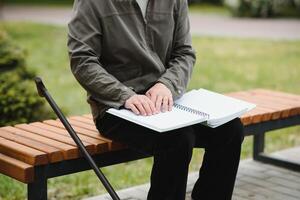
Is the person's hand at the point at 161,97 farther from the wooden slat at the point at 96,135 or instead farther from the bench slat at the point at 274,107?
the bench slat at the point at 274,107

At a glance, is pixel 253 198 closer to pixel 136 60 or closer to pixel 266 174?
pixel 266 174

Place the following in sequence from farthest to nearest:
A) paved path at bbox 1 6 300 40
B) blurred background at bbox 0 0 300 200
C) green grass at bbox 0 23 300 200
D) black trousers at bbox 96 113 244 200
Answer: paved path at bbox 1 6 300 40, blurred background at bbox 0 0 300 200, green grass at bbox 0 23 300 200, black trousers at bbox 96 113 244 200

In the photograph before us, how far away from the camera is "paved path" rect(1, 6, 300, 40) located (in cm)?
1366

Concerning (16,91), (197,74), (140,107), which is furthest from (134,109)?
(197,74)

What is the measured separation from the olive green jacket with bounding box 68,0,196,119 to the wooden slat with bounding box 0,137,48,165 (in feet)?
1.34

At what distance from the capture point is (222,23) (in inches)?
623

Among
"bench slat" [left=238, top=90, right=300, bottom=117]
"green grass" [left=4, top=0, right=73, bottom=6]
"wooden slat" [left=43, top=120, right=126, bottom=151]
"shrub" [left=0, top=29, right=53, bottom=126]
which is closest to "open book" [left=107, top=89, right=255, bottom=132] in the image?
"wooden slat" [left=43, top=120, right=126, bottom=151]

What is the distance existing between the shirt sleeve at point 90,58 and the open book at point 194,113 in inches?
3.5

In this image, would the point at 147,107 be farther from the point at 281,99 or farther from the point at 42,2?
the point at 42,2

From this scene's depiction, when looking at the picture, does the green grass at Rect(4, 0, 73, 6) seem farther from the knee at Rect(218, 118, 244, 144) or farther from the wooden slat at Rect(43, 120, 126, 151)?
the knee at Rect(218, 118, 244, 144)

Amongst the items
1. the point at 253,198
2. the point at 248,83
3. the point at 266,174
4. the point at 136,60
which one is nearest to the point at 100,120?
the point at 136,60

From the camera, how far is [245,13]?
671 inches

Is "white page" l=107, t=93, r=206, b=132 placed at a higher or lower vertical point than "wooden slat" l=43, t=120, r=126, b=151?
higher

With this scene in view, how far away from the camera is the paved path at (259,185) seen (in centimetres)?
447
